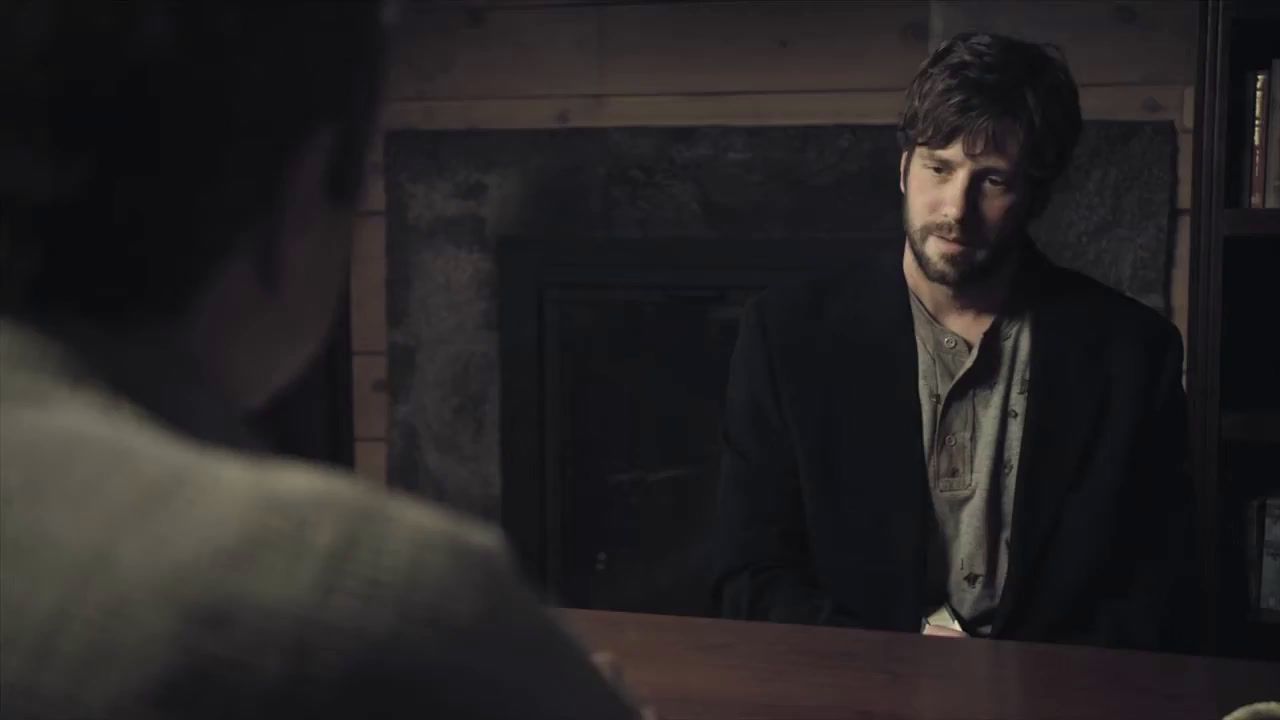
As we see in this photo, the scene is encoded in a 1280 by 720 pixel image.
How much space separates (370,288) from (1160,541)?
1.52 metres

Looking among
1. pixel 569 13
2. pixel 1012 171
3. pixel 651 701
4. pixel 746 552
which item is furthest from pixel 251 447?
pixel 569 13

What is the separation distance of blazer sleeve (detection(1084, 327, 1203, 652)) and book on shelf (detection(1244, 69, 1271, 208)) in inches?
14.1

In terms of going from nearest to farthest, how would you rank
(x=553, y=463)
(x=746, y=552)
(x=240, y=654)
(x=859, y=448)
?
(x=240, y=654), (x=746, y=552), (x=859, y=448), (x=553, y=463)

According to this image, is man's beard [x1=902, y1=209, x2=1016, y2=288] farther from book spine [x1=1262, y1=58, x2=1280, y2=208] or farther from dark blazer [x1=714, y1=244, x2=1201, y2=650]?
book spine [x1=1262, y1=58, x2=1280, y2=208]

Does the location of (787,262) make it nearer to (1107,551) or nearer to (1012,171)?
(1012,171)

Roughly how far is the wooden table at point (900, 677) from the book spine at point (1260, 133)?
0.98 meters

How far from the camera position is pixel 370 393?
2613 millimetres

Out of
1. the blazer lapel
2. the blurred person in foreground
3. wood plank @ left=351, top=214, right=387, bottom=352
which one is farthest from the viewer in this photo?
wood plank @ left=351, top=214, right=387, bottom=352

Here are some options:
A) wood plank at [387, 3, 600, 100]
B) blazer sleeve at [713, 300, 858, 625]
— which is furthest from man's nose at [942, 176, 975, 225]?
wood plank at [387, 3, 600, 100]

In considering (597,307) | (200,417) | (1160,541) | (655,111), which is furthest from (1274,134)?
(200,417)

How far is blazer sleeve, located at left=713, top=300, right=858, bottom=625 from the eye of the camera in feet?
4.91

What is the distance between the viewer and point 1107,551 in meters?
1.60

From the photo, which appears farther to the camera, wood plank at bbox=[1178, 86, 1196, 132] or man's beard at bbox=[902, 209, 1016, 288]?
wood plank at bbox=[1178, 86, 1196, 132]

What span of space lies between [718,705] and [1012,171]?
95cm
